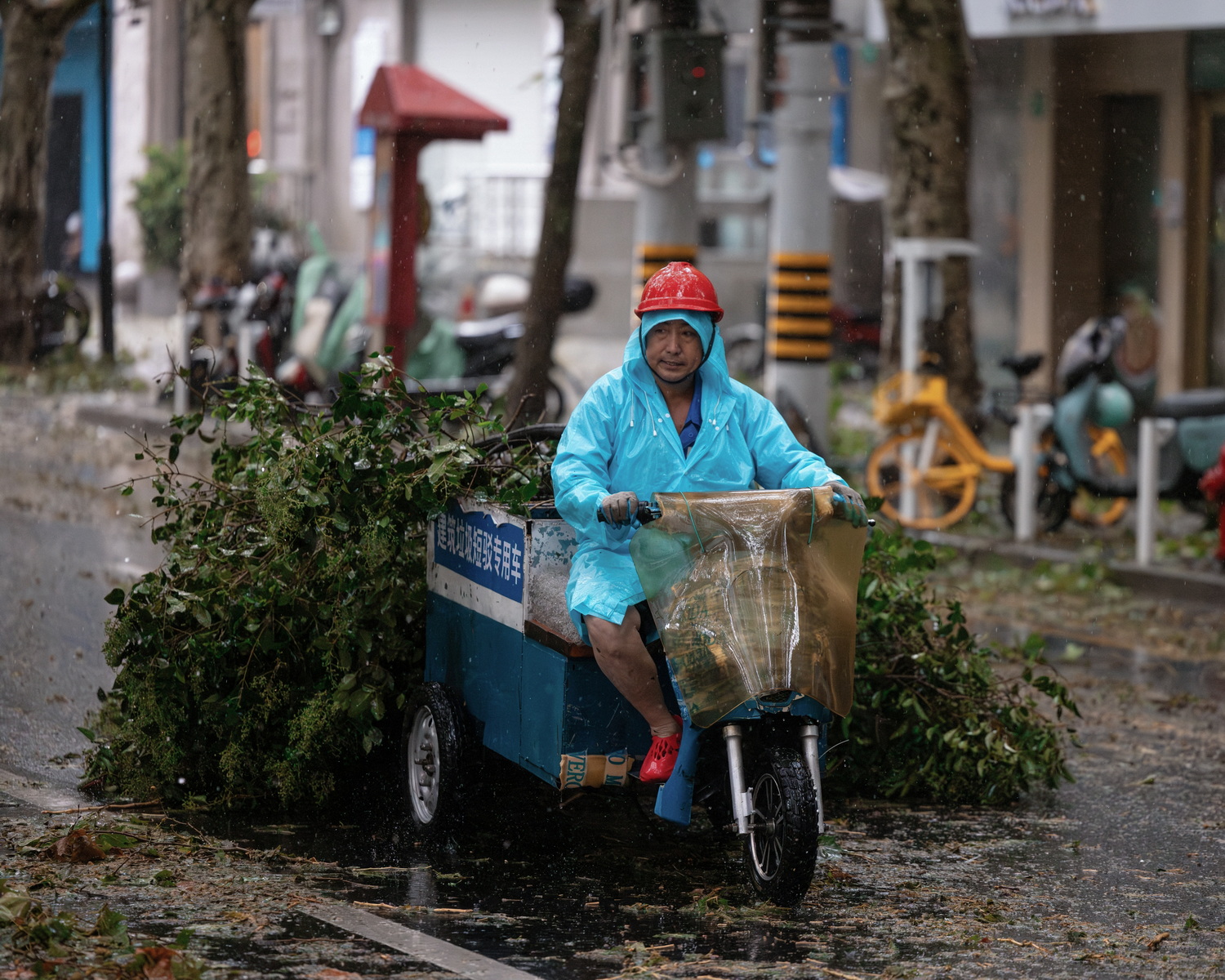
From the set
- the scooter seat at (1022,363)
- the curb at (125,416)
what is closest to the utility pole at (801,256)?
the scooter seat at (1022,363)

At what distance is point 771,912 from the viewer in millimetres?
4766

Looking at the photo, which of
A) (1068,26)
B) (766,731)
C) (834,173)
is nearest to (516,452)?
(766,731)

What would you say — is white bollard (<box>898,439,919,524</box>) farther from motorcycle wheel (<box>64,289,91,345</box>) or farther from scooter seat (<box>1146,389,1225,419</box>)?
motorcycle wheel (<box>64,289,91,345</box>)

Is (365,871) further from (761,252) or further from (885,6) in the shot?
(761,252)

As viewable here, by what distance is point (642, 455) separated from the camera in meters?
5.07

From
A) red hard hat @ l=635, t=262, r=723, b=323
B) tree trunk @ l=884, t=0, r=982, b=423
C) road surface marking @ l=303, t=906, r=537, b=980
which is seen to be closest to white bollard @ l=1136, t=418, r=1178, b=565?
tree trunk @ l=884, t=0, r=982, b=423

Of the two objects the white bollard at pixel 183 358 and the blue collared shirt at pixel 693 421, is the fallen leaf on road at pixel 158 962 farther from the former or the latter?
the white bollard at pixel 183 358

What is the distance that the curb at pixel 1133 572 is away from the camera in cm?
1068

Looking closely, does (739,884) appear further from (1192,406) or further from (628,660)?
(1192,406)

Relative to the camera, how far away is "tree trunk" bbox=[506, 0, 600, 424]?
13422mm

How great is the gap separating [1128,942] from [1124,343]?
426 inches

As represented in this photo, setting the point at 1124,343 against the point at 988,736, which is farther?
the point at 1124,343

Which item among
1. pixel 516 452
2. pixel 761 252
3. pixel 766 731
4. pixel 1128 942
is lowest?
pixel 1128 942

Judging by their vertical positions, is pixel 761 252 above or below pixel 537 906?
above
